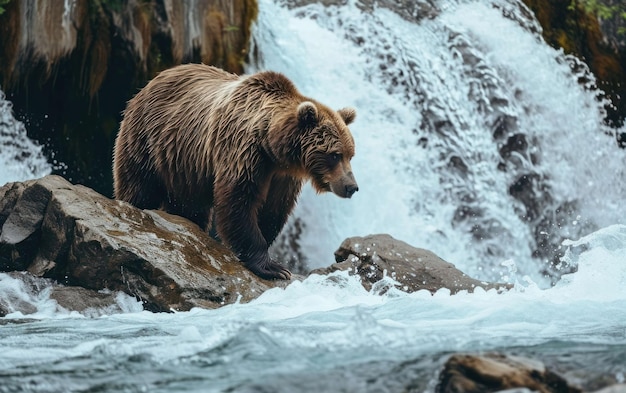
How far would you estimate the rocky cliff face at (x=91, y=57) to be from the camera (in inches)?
380

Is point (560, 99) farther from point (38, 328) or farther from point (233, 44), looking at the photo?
point (38, 328)

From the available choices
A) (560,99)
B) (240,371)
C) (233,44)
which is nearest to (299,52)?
(233,44)

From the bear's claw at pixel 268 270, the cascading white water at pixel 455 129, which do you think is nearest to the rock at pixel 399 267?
the bear's claw at pixel 268 270

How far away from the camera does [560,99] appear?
1347 centimetres

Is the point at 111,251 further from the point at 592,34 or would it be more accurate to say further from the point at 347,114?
the point at 592,34

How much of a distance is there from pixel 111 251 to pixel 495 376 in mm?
3531

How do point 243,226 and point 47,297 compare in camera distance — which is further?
point 243,226

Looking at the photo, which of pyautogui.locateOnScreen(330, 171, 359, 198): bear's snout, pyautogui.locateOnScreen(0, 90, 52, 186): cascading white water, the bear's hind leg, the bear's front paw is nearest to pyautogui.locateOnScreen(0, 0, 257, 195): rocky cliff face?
pyautogui.locateOnScreen(0, 90, 52, 186): cascading white water

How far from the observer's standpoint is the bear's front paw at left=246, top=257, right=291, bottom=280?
7.45 m

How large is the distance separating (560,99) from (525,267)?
2.70 metres

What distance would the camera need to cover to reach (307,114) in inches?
290

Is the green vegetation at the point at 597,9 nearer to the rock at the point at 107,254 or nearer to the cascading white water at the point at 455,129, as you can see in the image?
the cascading white water at the point at 455,129

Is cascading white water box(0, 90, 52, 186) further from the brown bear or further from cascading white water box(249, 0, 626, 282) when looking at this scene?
cascading white water box(249, 0, 626, 282)

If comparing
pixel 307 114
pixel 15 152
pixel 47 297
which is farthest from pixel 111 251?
pixel 15 152
